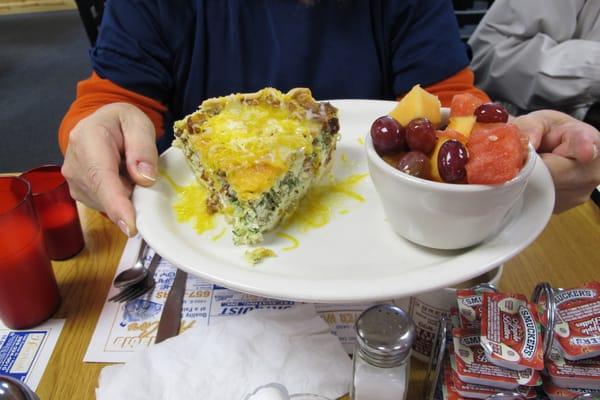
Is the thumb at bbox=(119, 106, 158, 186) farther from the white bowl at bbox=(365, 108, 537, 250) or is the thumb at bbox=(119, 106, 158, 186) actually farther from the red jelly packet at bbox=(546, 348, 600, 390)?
the red jelly packet at bbox=(546, 348, 600, 390)

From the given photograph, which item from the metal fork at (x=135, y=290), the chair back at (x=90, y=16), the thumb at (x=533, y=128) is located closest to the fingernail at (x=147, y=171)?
the metal fork at (x=135, y=290)

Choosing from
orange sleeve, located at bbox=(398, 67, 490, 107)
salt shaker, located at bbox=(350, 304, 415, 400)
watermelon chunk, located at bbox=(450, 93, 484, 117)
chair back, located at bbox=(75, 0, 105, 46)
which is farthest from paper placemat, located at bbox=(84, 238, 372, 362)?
chair back, located at bbox=(75, 0, 105, 46)

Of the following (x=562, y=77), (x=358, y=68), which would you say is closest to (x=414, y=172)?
(x=358, y=68)

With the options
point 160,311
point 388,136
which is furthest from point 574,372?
point 160,311

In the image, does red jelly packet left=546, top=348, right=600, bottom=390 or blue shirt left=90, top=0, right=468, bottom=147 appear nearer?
red jelly packet left=546, top=348, right=600, bottom=390

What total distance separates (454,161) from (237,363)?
43 centimetres

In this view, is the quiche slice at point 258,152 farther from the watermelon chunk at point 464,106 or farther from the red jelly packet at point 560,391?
the red jelly packet at point 560,391

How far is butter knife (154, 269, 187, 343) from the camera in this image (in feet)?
2.67

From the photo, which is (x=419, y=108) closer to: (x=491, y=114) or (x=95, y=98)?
(x=491, y=114)

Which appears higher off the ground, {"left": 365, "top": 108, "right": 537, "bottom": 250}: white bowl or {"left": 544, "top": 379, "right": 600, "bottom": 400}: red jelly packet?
{"left": 365, "top": 108, "right": 537, "bottom": 250}: white bowl

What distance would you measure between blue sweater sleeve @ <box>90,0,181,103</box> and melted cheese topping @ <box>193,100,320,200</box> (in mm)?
359

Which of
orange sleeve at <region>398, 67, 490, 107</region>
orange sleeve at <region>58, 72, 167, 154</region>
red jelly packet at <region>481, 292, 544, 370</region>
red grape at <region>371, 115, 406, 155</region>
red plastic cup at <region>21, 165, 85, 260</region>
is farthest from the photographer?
orange sleeve at <region>398, 67, 490, 107</region>

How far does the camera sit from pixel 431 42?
1.18 m

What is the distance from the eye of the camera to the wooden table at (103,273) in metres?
0.75
